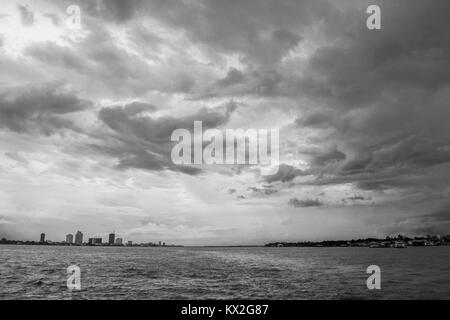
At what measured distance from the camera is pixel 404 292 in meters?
46.2

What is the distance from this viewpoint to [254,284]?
53.4m
